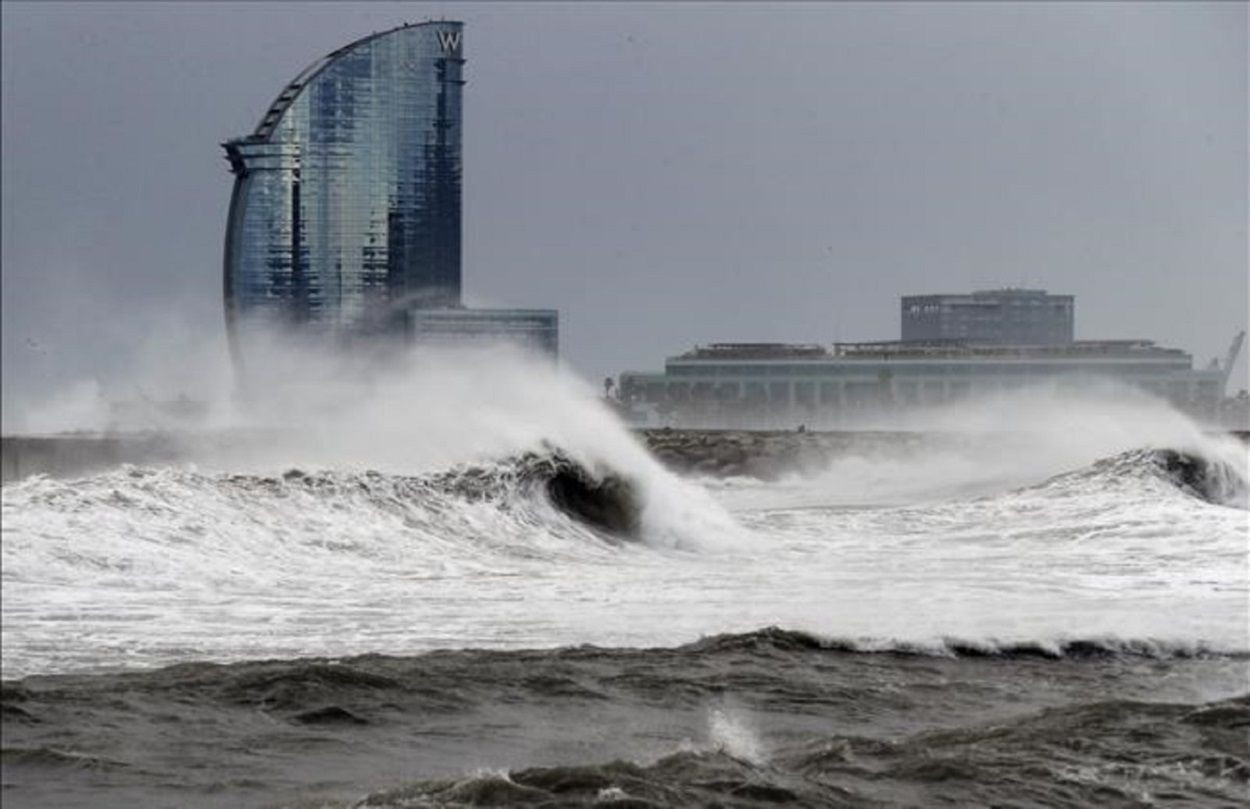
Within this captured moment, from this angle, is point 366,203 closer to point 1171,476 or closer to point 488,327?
point 488,327

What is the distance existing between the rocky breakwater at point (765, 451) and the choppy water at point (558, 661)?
22.9m

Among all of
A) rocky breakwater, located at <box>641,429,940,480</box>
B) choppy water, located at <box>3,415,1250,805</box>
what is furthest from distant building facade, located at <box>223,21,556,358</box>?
choppy water, located at <box>3,415,1250,805</box>

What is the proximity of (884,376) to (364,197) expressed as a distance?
56985 mm

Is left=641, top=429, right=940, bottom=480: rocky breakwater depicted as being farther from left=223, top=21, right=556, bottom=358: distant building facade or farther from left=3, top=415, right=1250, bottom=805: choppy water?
left=3, top=415, right=1250, bottom=805: choppy water

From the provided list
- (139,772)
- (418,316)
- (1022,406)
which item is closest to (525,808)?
(139,772)

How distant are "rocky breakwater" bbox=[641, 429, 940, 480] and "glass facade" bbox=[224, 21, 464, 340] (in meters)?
6.63

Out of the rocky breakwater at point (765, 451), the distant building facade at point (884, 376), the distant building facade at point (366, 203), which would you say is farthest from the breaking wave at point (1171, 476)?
the distant building facade at point (884, 376)

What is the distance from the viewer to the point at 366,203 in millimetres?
34250

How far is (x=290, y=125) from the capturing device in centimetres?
3269

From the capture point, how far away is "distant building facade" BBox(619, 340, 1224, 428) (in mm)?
86188

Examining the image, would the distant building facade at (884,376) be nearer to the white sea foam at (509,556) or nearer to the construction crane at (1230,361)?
the construction crane at (1230,361)

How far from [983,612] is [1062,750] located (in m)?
4.50

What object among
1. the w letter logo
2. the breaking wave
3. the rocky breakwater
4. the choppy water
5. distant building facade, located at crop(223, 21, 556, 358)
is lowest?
the rocky breakwater

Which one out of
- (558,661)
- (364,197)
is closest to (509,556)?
(558,661)
